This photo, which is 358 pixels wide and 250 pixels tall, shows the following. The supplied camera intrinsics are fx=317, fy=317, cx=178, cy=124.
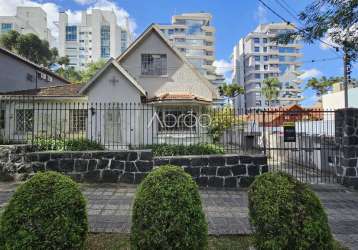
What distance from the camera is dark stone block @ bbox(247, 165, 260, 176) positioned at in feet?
32.9

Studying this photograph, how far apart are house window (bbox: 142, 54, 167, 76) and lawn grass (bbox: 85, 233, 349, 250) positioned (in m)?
15.5

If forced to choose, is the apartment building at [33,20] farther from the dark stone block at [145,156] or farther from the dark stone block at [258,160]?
the dark stone block at [258,160]

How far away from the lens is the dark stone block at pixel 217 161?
995 centimetres

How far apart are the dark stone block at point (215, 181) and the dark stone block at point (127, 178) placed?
245 centimetres

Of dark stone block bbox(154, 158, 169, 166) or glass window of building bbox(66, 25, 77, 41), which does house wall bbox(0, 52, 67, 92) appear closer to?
dark stone block bbox(154, 158, 169, 166)

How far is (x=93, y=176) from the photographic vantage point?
32.7 feet

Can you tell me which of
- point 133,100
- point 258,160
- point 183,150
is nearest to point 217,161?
point 258,160

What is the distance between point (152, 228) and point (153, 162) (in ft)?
21.1

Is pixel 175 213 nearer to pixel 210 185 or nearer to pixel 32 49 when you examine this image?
pixel 210 185

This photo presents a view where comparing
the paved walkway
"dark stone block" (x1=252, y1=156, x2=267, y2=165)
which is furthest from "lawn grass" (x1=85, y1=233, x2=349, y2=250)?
"dark stone block" (x1=252, y1=156, x2=267, y2=165)

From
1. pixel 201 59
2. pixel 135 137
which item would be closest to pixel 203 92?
pixel 135 137

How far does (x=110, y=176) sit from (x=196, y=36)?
80.5 meters

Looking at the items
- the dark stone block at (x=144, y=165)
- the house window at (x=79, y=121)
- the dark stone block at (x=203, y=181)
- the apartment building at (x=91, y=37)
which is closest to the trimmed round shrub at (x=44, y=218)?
the dark stone block at (x=144, y=165)

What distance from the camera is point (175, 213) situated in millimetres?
3604
